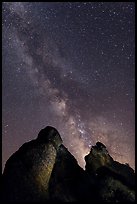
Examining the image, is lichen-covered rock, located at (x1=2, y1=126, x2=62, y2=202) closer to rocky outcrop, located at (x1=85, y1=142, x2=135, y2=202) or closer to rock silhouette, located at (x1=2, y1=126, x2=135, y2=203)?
rock silhouette, located at (x1=2, y1=126, x2=135, y2=203)

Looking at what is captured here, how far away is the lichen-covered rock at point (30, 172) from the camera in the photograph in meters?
30.4

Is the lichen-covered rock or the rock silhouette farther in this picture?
the rock silhouette

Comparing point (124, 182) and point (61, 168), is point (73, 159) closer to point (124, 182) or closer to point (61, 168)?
point (61, 168)

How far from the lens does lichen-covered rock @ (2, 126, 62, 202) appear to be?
30.4 meters

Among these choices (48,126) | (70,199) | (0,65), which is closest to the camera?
(70,199)

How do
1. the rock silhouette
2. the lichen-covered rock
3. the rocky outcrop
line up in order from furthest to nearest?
the rocky outcrop, the rock silhouette, the lichen-covered rock

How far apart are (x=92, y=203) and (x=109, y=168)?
26.7 ft

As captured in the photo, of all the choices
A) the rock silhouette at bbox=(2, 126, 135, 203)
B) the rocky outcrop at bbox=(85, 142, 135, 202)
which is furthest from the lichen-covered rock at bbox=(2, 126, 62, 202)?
the rocky outcrop at bbox=(85, 142, 135, 202)

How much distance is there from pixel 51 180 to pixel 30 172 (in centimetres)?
295

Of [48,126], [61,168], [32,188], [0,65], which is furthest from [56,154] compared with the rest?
[0,65]

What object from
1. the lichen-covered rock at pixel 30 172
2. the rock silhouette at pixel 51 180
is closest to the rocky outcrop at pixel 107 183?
the rock silhouette at pixel 51 180

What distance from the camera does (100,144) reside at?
4203 cm

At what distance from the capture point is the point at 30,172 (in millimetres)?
31625

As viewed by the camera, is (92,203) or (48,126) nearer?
(92,203)
